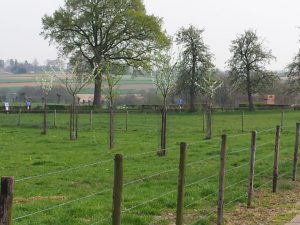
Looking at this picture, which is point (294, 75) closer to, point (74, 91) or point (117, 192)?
point (74, 91)

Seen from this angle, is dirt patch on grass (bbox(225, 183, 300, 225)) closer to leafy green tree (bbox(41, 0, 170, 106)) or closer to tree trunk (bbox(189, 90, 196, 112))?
leafy green tree (bbox(41, 0, 170, 106))

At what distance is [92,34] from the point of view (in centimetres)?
5866

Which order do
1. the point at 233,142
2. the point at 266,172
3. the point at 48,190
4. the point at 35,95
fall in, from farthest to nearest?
the point at 35,95 → the point at 233,142 → the point at 266,172 → the point at 48,190

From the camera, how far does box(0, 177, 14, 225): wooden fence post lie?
13.3ft

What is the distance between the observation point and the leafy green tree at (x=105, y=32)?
56.8 m

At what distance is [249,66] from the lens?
66.7 m

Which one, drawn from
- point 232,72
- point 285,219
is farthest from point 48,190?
point 232,72

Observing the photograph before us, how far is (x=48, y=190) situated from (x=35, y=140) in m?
13.9

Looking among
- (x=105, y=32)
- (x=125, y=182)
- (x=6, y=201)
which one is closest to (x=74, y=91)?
(x=125, y=182)

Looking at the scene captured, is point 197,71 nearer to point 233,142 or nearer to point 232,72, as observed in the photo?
point 232,72

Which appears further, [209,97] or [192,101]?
[192,101]

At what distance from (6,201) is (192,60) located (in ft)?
200

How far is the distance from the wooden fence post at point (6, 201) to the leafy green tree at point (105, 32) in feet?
173

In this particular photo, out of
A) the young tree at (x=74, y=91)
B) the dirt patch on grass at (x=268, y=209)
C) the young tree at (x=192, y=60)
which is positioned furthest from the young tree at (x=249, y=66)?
the dirt patch on grass at (x=268, y=209)
